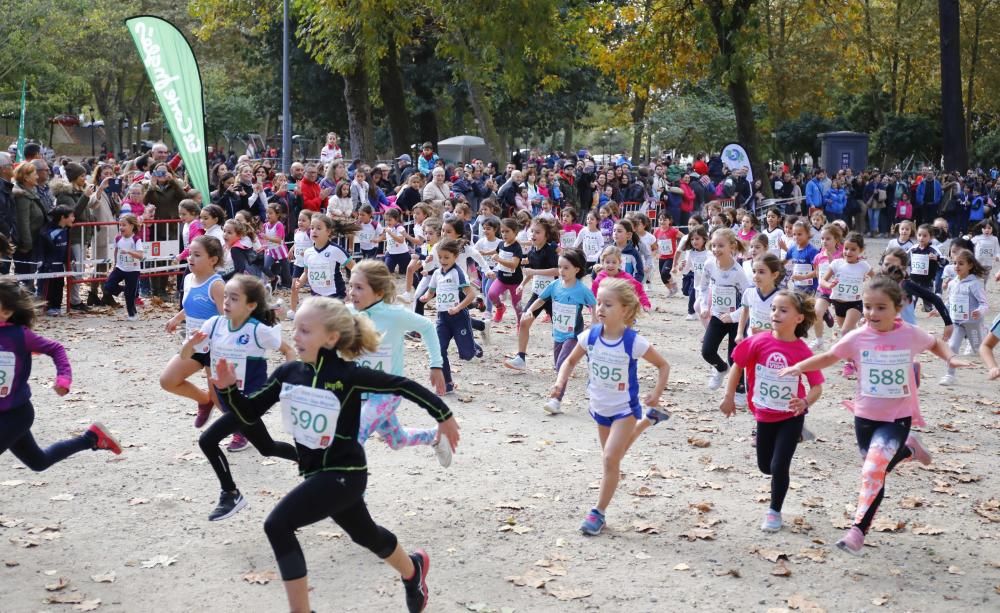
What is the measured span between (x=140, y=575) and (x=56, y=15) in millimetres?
39529

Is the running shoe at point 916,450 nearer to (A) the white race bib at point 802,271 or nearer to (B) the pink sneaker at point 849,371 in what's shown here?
(B) the pink sneaker at point 849,371

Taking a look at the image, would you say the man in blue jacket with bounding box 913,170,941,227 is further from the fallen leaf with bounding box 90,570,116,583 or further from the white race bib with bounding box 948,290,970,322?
the fallen leaf with bounding box 90,570,116,583

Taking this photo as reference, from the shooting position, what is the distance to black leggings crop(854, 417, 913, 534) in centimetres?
636

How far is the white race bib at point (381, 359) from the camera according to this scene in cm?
714

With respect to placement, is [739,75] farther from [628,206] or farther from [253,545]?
[253,545]

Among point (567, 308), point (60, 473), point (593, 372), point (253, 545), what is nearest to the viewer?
point (253, 545)

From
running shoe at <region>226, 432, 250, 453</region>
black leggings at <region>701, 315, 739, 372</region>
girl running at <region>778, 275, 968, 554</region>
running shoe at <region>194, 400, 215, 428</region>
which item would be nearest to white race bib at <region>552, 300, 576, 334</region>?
black leggings at <region>701, 315, 739, 372</region>

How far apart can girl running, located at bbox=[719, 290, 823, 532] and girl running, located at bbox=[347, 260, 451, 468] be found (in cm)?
182

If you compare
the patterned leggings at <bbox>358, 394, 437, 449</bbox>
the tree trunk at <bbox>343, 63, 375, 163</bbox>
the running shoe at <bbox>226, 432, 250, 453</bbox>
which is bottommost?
the running shoe at <bbox>226, 432, 250, 453</bbox>

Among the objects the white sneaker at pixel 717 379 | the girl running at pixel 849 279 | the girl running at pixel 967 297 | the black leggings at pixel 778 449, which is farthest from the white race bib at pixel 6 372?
the girl running at pixel 967 297

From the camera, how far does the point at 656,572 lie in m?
6.17

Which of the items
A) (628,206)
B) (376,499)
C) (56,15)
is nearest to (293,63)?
(56,15)

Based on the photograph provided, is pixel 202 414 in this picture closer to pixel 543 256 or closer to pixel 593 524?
pixel 593 524

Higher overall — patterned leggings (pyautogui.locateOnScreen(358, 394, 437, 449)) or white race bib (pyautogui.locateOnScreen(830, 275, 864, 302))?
white race bib (pyautogui.locateOnScreen(830, 275, 864, 302))
